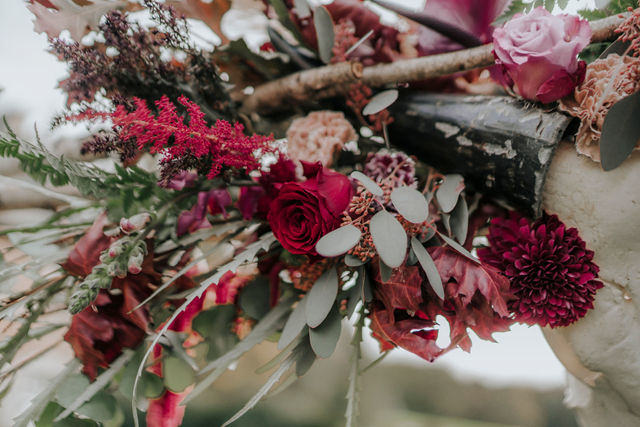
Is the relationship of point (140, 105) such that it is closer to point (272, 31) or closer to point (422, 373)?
point (272, 31)

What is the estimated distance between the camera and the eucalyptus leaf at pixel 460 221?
47 cm

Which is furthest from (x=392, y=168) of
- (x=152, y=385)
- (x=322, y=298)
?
(x=152, y=385)

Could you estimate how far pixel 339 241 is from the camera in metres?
0.42

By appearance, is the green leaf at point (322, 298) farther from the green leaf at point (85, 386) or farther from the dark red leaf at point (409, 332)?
the green leaf at point (85, 386)

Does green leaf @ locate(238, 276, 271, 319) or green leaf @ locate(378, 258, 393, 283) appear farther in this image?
green leaf @ locate(238, 276, 271, 319)

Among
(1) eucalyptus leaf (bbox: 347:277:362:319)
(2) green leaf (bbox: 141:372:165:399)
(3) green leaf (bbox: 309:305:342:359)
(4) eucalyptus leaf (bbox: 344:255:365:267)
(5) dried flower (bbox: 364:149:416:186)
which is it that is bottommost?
(3) green leaf (bbox: 309:305:342:359)

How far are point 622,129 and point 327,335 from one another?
0.38 m

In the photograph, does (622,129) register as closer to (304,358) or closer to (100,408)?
(304,358)

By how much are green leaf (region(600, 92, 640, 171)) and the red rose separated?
27cm

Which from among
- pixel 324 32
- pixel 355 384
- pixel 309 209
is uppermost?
pixel 324 32

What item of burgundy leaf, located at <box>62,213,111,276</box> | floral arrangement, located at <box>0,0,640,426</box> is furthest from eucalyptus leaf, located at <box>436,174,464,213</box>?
burgundy leaf, located at <box>62,213,111,276</box>

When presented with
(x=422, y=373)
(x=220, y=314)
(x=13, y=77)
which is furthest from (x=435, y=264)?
(x=13, y=77)

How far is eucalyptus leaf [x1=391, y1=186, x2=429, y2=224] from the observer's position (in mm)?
423

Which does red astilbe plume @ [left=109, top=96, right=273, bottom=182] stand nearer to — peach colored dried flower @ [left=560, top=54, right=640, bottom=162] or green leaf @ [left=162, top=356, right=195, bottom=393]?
green leaf @ [left=162, top=356, right=195, bottom=393]
